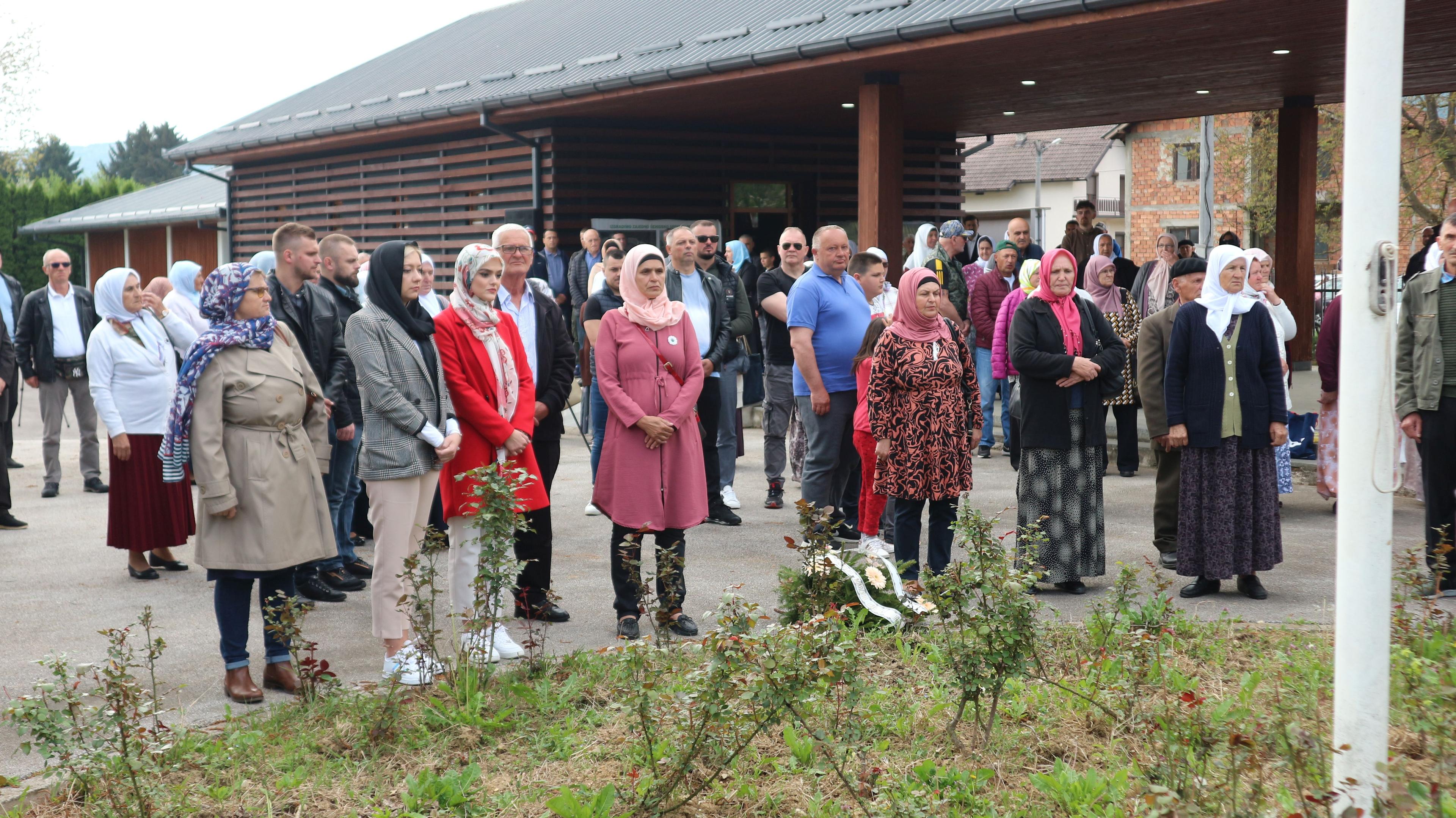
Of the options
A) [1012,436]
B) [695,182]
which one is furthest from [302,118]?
[1012,436]

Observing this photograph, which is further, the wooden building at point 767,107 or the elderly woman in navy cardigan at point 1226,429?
the wooden building at point 767,107

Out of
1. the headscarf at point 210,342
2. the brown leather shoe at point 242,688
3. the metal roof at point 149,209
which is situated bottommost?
the brown leather shoe at point 242,688

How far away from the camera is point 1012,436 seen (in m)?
10.4

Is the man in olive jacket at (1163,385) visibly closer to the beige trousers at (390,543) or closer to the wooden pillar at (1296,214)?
the beige trousers at (390,543)

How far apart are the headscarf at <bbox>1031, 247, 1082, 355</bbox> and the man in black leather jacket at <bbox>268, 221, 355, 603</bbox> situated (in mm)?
3843

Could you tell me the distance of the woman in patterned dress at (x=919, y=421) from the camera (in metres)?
6.44

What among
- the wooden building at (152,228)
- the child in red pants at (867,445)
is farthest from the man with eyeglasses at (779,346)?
the wooden building at (152,228)

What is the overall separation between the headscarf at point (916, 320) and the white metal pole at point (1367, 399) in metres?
3.16

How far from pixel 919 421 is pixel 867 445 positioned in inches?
28.3

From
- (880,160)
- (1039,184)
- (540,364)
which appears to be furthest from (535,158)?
(1039,184)

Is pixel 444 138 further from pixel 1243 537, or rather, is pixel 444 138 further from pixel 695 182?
pixel 1243 537

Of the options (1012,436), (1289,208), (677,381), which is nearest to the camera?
(677,381)

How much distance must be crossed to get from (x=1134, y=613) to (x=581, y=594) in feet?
10.0

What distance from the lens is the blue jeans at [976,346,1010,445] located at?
39.9ft
